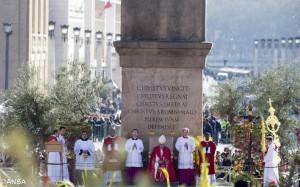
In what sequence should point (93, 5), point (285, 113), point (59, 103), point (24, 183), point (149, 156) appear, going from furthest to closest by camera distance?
1. point (93, 5)
2. point (285, 113)
3. point (59, 103)
4. point (149, 156)
5. point (24, 183)

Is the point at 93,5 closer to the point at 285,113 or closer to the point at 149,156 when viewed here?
the point at 285,113

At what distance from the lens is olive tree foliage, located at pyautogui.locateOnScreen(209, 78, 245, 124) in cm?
4159

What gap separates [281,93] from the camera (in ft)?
130

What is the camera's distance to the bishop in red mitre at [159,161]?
26.4 m

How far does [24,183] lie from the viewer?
12.6m

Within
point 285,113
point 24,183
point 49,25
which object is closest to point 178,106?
point 285,113

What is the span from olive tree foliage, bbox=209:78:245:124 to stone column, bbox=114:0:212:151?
13.8 meters

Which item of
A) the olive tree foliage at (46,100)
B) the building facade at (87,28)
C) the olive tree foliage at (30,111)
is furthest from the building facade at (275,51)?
the olive tree foliage at (30,111)

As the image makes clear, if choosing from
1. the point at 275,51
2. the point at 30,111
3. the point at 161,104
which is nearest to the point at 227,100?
the point at 30,111

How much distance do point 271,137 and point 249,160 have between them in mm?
1105

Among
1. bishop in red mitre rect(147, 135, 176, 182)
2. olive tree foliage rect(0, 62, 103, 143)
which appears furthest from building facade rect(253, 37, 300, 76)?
bishop in red mitre rect(147, 135, 176, 182)

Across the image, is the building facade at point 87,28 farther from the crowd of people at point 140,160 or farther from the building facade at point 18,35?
the crowd of people at point 140,160

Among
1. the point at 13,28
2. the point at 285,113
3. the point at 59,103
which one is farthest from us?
the point at 13,28

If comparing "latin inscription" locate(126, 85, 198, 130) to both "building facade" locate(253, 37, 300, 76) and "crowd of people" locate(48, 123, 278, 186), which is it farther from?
"building facade" locate(253, 37, 300, 76)
